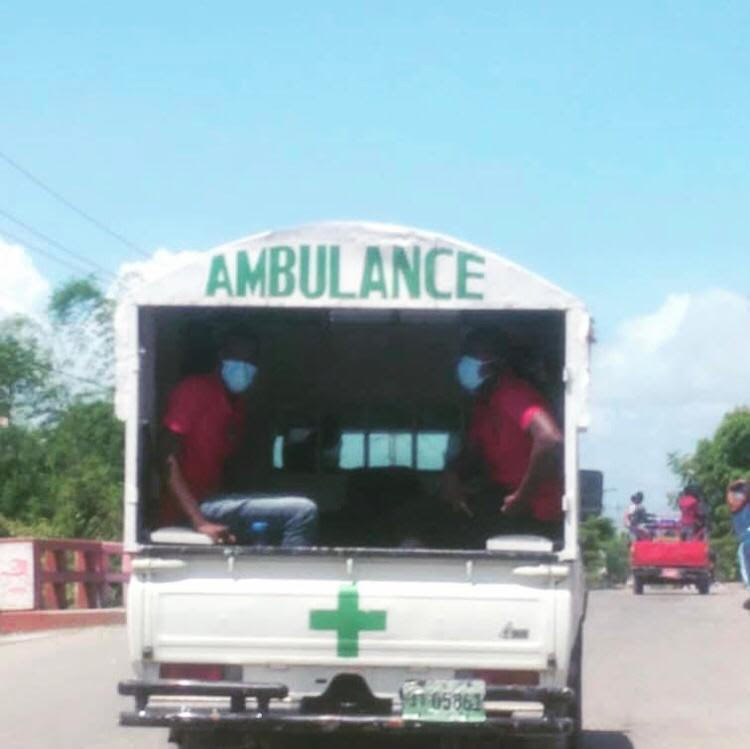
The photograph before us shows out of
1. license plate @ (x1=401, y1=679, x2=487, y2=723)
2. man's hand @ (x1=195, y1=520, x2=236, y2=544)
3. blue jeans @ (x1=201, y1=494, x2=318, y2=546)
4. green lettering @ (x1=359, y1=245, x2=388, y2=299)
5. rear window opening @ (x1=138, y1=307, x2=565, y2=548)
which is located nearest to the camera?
license plate @ (x1=401, y1=679, x2=487, y2=723)

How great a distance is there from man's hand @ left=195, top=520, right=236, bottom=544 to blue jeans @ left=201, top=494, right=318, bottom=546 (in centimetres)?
8

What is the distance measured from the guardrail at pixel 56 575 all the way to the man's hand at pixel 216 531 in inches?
548

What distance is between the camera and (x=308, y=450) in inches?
560

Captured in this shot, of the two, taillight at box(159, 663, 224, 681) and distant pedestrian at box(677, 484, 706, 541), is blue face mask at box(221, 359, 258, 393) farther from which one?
distant pedestrian at box(677, 484, 706, 541)

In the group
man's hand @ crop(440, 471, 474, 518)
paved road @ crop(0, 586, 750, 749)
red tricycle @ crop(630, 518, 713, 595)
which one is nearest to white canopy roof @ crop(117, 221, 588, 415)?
man's hand @ crop(440, 471, 474, 518)

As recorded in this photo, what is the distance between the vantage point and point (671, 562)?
41594mm

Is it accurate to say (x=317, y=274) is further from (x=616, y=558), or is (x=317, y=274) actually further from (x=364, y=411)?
(x=616, y=558)

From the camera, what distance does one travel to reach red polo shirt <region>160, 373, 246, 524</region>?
1114cm

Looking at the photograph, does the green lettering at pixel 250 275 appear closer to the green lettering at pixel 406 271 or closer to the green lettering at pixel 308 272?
the green lettering at pixel 308 272

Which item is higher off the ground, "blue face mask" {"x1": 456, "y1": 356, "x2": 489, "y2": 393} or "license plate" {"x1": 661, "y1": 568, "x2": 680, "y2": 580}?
"blue face mask" {"x1": 456, "y1": 356, "x2": 489, "y2": 393}

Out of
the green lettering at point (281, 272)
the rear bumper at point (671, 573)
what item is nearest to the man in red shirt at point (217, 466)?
the green lettering at point (281, 272)

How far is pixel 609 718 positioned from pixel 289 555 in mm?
4978

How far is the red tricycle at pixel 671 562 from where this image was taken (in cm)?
4153

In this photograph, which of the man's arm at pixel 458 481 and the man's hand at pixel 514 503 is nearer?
the man's hand at pixel 514 503
